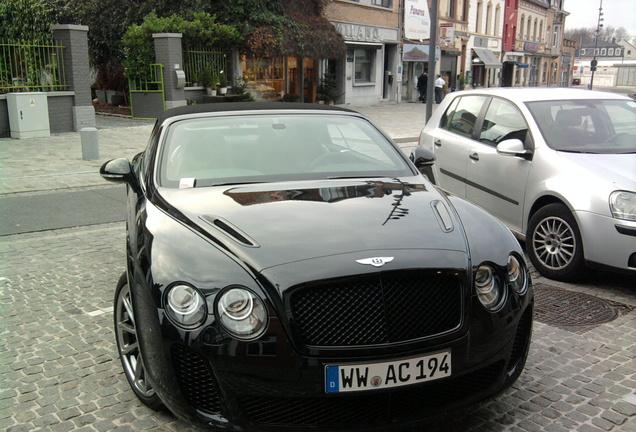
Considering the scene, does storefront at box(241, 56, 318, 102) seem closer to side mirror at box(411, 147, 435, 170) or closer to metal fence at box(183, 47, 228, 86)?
metal fence at box(183, 47, 228, 86)

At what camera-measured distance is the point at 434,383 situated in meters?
2.57

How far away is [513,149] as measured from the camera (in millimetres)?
5738

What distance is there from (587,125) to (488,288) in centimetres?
388

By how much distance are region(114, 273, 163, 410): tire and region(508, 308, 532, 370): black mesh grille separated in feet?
5.78

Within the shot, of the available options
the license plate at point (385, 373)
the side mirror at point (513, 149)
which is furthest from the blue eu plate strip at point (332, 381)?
the side mirror at point (513, 149)

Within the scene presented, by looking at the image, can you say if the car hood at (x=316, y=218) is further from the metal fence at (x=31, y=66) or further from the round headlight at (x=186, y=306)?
the metal fence at (x=31, y=66)

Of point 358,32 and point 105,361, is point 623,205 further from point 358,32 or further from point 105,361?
point 358,32

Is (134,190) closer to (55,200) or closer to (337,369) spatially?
(337,369)

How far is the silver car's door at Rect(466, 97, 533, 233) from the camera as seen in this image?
591 cm

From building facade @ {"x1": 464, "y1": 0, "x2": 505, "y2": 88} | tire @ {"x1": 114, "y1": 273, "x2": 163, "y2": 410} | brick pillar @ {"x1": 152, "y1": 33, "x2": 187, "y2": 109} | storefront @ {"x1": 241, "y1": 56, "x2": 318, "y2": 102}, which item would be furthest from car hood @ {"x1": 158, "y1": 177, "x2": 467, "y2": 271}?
building facade @ {"x1": 464, "y1": 0, "x2": 505, "y2": 88}

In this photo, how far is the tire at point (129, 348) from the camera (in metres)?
3.15

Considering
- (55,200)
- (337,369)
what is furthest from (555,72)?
(337,369)

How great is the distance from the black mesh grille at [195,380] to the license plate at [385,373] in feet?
1.59

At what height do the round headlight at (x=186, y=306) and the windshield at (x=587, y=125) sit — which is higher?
the windshield at (x=587, y=125)
